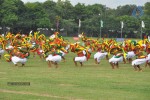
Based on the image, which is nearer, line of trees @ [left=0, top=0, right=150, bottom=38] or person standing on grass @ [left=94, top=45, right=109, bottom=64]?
person standing on grass @ [left=94, top=45, right=109, bottom=64]

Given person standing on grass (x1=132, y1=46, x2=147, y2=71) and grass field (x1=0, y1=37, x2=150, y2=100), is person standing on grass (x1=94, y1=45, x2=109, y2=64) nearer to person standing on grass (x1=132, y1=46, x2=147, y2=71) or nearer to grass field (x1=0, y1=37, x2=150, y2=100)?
person standing on grass (x1=132, y1=46, x2=147, y2=71)

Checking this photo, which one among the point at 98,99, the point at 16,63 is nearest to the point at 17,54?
the point at 16,63

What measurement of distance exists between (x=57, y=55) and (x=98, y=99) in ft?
32.5

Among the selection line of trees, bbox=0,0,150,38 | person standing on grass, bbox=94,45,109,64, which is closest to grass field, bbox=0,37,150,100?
person standing on grass, bbox=94,45,109,64

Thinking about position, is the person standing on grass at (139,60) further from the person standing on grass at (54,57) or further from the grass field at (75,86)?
the person standing on grass at (54,57)

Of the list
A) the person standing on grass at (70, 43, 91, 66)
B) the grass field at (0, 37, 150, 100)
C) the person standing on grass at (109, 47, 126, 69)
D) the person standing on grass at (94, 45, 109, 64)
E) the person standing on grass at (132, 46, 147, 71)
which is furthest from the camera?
the person standing on grass at (94, 45, 109, 64)

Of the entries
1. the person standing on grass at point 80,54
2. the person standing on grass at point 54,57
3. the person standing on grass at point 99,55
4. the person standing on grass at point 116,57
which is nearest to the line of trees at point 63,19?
the person standing on grass at point 99,55

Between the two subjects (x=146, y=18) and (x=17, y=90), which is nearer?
(x=17, y=90)

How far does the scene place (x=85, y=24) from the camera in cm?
7550

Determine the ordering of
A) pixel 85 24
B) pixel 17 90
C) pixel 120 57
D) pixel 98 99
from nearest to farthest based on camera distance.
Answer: pixel 98 99 → pixel 17 90 → pixel 120 57 → pixel 85 24

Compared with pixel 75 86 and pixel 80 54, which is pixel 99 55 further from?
pixel 75 86

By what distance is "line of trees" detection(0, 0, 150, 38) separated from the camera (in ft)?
214

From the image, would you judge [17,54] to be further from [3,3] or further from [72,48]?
[3,3]

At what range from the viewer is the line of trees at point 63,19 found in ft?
214
